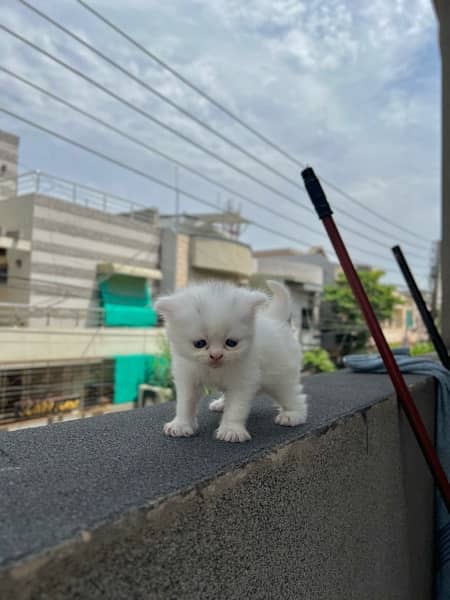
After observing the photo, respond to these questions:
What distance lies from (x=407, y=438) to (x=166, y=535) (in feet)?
3.46

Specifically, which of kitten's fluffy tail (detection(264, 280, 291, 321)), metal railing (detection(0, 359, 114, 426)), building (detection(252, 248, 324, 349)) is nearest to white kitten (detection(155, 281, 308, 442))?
kitten's fluffy tail (detection(264, 280, 291, 321))

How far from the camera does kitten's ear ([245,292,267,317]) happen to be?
874 mm

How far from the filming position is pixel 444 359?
1758mm

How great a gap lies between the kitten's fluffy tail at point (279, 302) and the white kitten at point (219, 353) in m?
0.20

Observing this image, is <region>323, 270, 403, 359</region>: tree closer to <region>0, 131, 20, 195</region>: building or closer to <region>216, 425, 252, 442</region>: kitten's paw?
<region>0, 131, 20, 195</region>: building

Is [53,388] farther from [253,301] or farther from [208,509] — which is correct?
[208,509]

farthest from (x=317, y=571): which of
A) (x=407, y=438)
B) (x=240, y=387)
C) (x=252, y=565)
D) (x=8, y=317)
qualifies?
(x=8, y=317)

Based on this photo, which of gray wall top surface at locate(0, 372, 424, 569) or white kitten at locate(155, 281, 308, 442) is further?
white kitten at locate(155, 281, 308, 442)

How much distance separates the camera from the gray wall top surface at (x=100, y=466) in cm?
42

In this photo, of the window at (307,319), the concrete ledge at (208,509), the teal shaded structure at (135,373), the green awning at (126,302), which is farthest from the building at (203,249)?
the concrete ledge at (208,509)

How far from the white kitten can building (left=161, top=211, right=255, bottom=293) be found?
9619mm

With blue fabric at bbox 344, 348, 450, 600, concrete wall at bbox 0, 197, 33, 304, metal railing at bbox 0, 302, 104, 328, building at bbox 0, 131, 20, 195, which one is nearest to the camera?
blue fabric at bbox 344, 348, 450, 600

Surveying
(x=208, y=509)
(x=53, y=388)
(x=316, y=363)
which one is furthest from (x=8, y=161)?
(x=208, y=509)

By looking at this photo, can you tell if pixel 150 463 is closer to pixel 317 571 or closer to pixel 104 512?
pixel 104 512
